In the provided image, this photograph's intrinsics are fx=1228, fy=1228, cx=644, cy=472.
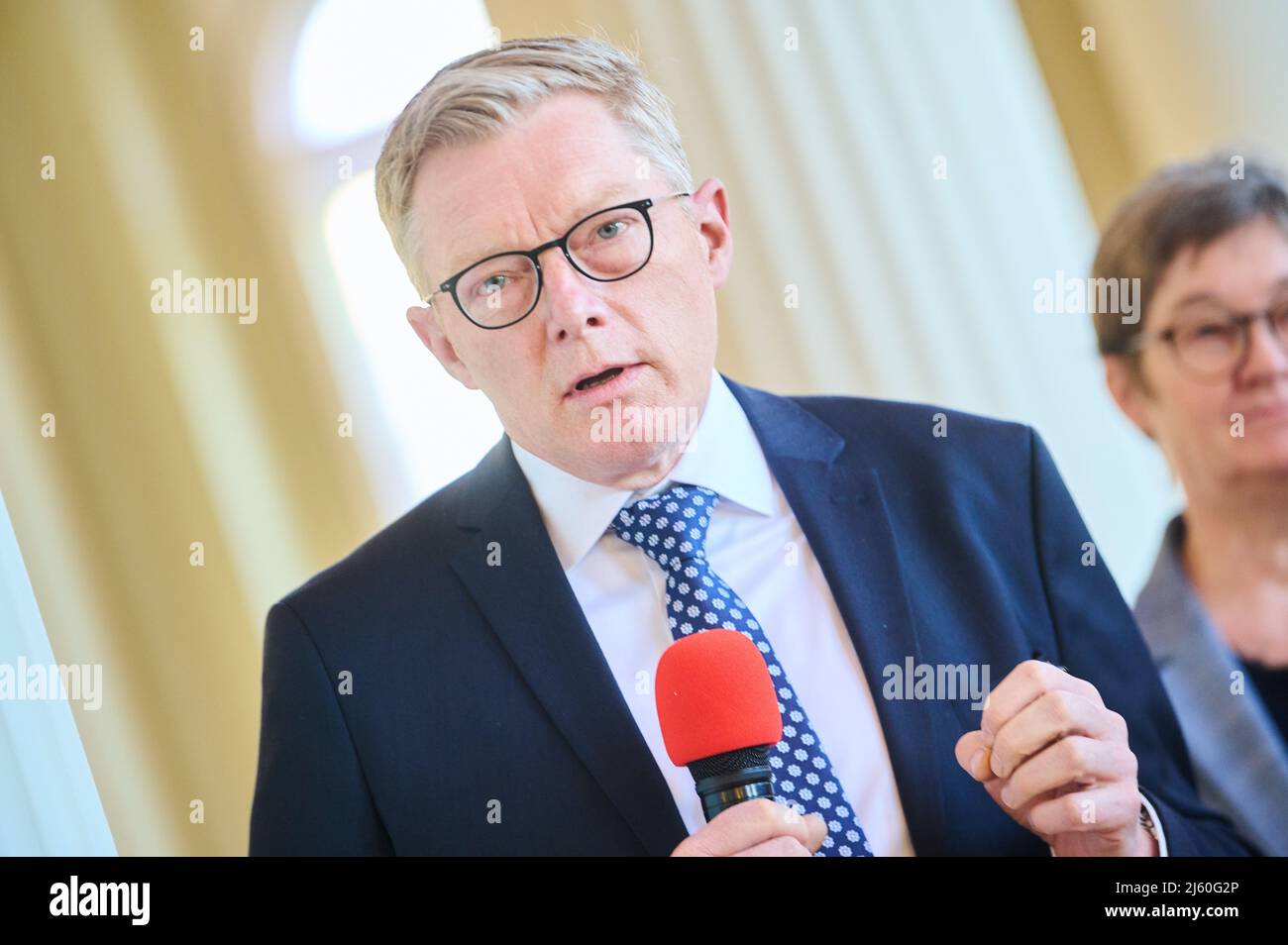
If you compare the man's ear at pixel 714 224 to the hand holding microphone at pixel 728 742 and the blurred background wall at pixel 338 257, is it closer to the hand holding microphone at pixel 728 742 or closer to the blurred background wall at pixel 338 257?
the blurred background wall at pixel 338 257

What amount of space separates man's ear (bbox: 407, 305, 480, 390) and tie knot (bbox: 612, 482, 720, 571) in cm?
32

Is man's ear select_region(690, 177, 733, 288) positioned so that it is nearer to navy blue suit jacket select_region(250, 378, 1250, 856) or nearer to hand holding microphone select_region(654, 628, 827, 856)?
navy blue suit jacket select_region(250, 378, 1250, 856)

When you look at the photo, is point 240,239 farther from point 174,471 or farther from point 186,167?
point 174,471

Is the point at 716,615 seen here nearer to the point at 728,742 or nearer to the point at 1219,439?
the point at 728,742

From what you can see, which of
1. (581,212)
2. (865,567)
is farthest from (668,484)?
(581,212)

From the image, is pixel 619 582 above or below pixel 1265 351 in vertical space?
below

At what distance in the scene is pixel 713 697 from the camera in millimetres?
1448

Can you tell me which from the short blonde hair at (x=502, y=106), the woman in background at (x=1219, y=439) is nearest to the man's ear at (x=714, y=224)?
the short blonde hair at (x=502, y=106)

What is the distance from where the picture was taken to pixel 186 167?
2020mm

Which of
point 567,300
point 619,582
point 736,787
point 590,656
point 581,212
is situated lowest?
point 736,787

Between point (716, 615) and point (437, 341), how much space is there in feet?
2.00

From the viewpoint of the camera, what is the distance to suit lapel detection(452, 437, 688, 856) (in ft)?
5.52

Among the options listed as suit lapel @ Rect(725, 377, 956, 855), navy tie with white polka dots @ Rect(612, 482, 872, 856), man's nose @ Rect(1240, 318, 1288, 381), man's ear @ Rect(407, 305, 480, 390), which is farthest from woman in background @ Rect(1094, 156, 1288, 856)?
man's ear @ Rect(407, 305, 480, 390)
